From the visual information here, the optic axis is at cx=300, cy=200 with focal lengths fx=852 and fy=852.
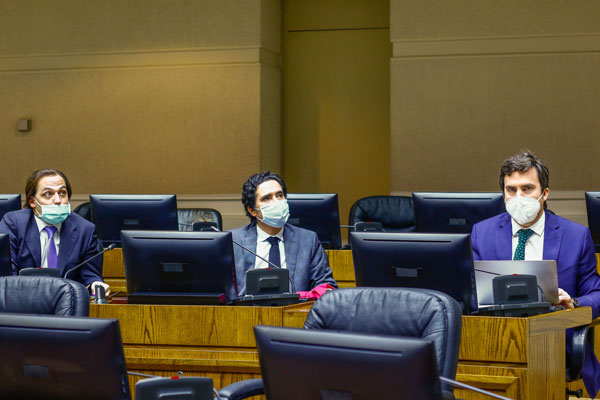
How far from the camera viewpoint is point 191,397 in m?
1.94

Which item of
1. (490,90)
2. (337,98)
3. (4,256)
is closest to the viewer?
(4,256)

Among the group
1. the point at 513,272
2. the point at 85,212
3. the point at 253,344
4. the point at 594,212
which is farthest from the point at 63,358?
the point at 85,212

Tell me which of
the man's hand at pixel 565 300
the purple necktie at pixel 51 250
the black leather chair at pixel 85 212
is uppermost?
the black leather chair at pixel 85 212

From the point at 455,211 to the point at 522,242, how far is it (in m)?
0.75

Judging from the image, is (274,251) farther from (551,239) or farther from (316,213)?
(551,239)

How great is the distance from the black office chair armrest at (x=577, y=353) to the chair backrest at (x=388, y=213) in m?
2.66

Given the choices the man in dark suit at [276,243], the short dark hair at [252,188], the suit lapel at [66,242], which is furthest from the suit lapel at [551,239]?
the suit lapel at [66,242]

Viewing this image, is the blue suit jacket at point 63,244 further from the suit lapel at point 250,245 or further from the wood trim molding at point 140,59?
the wood trim molding at point 140,59

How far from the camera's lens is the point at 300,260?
13.4 feet

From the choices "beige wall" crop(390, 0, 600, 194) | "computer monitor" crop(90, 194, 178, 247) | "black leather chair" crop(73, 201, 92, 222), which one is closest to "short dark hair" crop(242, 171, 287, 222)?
"computer monitor" crop(90, 194, 178, 247)

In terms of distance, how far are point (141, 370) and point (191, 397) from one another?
1.37 m

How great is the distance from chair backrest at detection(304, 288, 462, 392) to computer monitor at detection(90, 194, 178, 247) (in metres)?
2.39

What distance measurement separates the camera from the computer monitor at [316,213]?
201 inches

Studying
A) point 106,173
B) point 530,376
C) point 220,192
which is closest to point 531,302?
point 530,376
